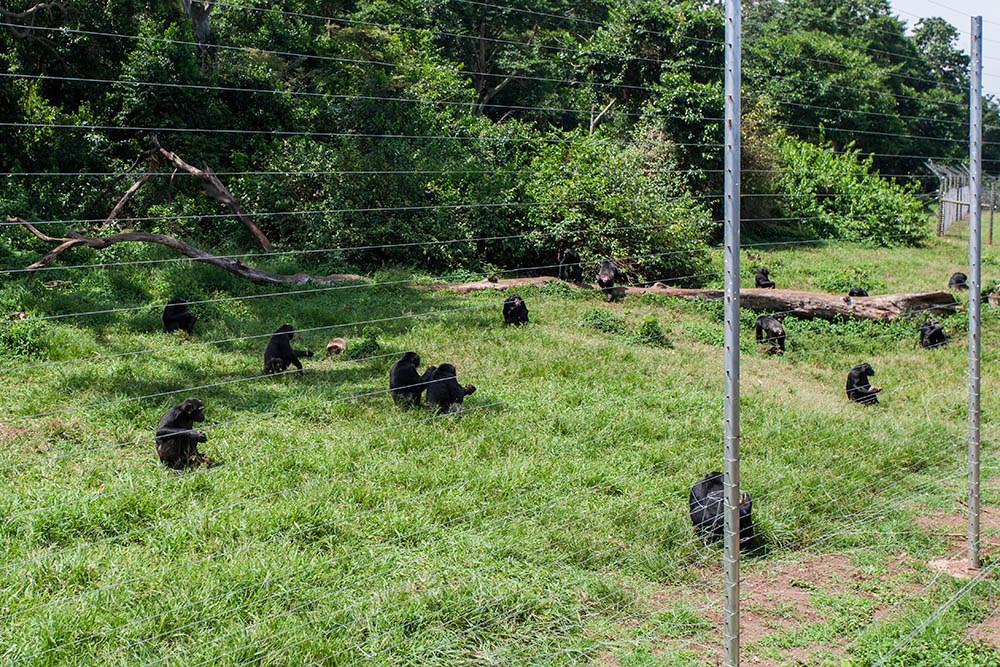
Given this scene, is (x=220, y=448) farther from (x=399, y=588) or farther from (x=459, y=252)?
(x=459, y=252)

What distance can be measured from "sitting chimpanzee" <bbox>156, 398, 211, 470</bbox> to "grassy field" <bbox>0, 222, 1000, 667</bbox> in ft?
0.41

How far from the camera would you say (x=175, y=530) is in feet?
15.3

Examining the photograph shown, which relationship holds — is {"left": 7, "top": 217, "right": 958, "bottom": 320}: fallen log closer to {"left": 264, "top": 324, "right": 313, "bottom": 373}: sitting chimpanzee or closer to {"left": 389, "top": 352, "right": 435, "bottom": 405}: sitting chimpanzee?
{"left": 264, "top": 324, "right": 313, "bottom": 373}: sitting chimpanzee

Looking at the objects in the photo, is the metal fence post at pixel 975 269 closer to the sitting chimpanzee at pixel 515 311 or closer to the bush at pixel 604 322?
the bush at pixel 604 322

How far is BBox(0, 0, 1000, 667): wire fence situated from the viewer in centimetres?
394

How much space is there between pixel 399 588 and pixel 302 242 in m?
11.0

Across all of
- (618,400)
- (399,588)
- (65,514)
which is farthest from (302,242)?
(399,588)

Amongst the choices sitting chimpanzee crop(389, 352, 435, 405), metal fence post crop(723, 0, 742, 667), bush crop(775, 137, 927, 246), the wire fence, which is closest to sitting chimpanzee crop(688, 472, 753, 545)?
the wire fence

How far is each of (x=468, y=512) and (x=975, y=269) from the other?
10.5ft

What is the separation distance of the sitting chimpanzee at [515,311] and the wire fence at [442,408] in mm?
141

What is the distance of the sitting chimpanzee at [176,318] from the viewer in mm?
9445

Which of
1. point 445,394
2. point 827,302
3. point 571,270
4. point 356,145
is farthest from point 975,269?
point 356,145

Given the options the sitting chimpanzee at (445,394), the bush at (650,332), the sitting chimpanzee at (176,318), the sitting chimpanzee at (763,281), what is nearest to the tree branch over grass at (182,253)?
the sitting chimpanzee at (176,318)

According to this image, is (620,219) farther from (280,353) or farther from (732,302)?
(732,302)
